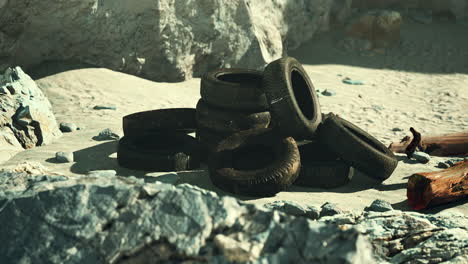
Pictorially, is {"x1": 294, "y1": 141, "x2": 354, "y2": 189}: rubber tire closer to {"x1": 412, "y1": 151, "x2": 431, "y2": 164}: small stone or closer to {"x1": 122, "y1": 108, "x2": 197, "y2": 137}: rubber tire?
{"x1": 412, "y1": 151, "x2": 431, "y2": 164}: small stone

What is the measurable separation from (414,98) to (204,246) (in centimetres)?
992

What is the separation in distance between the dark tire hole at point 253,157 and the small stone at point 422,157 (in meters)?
1.96

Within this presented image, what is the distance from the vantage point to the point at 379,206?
19.5 ft

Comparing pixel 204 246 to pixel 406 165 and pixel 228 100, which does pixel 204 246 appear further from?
pixel 406 165

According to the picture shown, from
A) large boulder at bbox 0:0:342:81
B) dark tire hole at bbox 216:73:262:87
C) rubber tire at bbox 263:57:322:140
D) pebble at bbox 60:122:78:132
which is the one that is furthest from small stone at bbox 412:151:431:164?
large boulder at bbox 0:0:342:81

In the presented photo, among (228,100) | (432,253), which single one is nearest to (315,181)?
(228,100)

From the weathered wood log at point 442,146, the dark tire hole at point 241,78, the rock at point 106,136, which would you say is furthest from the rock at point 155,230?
the weathered wood log at point 442,146

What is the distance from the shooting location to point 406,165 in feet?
25.5

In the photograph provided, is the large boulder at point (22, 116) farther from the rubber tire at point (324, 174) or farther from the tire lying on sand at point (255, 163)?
the rubber tire at point (324, 174)

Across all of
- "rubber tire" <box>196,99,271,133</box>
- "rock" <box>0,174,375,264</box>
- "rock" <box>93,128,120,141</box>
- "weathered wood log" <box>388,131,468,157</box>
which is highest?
"rock" <box>0,174,375,264</box>

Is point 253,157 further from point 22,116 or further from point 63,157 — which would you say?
point 22,116

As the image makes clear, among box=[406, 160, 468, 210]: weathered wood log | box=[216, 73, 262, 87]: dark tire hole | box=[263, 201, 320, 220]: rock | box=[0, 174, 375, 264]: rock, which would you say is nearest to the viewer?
box=[0, 174, 375, 264]: rock

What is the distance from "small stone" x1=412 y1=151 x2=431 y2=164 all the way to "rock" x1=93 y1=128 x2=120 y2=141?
375cm

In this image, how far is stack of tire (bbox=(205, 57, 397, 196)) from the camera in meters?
6.53
